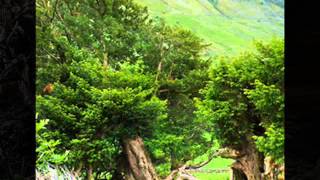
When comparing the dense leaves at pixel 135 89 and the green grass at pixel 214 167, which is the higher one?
the dense leaves at pixel 135 89

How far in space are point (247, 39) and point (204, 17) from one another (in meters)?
0.55

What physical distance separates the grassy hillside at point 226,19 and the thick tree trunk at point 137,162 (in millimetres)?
1283

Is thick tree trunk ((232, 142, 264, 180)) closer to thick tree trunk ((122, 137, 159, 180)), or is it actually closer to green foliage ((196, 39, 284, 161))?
green foliage ((196, 39, 284, 161))

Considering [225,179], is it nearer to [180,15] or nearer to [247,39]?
[247,39]

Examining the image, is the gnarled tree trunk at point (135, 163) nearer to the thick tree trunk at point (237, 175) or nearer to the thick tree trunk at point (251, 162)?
the thick tree trunk at point (237, 175)

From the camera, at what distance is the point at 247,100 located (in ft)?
16.1

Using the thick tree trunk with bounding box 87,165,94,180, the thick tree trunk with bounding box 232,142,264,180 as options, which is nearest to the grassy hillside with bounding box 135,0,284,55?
the thick tree trunk with bounding box 232,142,264,180

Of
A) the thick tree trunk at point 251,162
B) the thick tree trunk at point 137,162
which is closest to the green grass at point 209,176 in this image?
the thick tree trunk at point 251,162

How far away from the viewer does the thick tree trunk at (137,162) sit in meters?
5.04

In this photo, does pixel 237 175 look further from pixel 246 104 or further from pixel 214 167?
pixel 246 104

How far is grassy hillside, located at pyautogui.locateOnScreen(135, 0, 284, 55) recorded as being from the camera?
16.8 ft

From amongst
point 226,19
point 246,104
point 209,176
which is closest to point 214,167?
point 209,176

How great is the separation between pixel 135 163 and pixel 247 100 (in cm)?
135

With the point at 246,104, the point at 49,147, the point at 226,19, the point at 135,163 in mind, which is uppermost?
the point at 226,19
